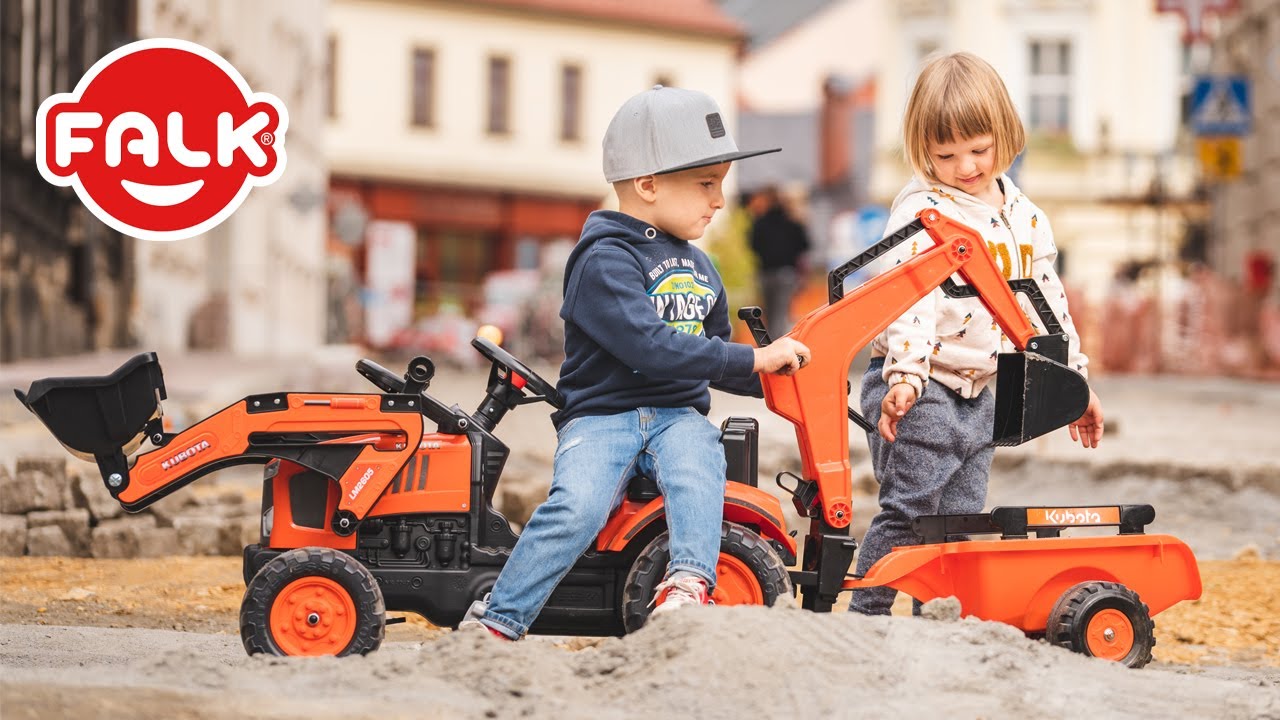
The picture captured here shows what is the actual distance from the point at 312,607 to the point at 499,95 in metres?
43.7

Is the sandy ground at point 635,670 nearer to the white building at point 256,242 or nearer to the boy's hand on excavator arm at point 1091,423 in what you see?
the boy's hand on excavator arm at point 1091,423

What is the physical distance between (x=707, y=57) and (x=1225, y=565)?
43313 millimetres

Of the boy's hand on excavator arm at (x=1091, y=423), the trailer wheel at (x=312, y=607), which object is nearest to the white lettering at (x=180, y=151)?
the trailer wheel at (x=312, y=607)

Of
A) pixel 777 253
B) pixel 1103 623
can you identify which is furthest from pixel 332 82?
pixel 1103 623

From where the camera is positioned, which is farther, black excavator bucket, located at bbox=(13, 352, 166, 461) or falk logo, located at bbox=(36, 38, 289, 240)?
falk logo, located at bbox=(36, 38, 289, 240)

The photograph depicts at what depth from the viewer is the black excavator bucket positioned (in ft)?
12.8

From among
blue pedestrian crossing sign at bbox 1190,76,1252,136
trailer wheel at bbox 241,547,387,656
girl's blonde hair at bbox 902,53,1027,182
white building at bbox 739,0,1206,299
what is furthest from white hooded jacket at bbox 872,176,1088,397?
white building at bbox 739,0,1206,299

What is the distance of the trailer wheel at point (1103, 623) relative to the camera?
13.5 ft

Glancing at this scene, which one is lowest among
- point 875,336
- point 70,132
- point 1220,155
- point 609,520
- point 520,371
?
point 609,520

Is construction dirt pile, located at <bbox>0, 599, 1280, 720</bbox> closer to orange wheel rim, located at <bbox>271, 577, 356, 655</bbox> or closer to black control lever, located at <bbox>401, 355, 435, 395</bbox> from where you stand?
orange wheel rim, located at <bbox>271, 577, 356, 655</bbox>

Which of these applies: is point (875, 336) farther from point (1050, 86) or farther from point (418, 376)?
point (1050, 86)

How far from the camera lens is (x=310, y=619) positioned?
3912 millimetres

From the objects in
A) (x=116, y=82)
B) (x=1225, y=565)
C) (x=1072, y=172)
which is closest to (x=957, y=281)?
(x=1225, y=565)

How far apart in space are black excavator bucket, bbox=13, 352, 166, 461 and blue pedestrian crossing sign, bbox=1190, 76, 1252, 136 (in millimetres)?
15862
